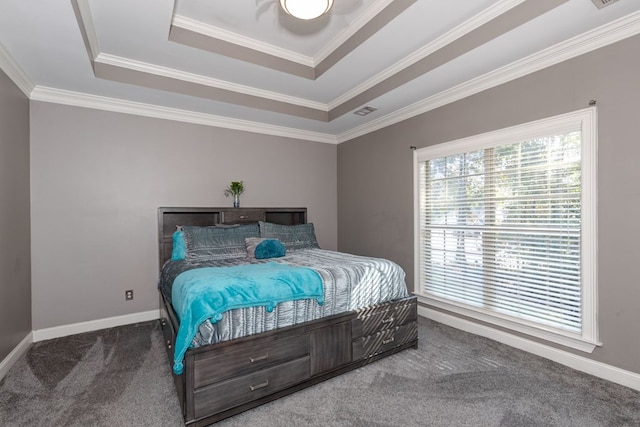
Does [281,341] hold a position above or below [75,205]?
below

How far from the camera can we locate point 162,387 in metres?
2.20

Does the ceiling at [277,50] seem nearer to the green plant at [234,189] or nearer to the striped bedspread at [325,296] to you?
the green plant at [234,189]

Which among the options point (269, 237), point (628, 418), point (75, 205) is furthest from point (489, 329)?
point (75, 205)

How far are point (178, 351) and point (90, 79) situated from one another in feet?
8.94

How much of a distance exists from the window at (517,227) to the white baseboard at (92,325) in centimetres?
331

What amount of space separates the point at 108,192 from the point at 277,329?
106 inches

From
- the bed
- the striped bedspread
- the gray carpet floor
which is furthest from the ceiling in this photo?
the gray carpet floor

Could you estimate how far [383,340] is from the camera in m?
2.55

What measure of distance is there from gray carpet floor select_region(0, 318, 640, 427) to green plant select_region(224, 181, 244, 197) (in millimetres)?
2071

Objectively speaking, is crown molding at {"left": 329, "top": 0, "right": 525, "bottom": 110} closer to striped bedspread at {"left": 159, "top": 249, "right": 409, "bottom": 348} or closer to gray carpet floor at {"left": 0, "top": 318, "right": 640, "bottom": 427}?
striped bedspread at {"left": 159, "top": 249, "right": 409, "bottom": 348}

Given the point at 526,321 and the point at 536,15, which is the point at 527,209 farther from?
the point at 536,15

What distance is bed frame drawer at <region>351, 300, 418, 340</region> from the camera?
2420 millimetres

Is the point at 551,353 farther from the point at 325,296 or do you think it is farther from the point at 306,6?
the point at 306,6

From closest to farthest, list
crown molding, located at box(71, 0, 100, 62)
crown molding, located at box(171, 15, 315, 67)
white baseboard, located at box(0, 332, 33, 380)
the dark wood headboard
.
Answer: crown molding, located at box(71, 0, 100, 62) < white baseboard, located at box(0, 332, 33, 380) < crown molding, located at box(171, 15, 315, 67) < the dark wood headboard
